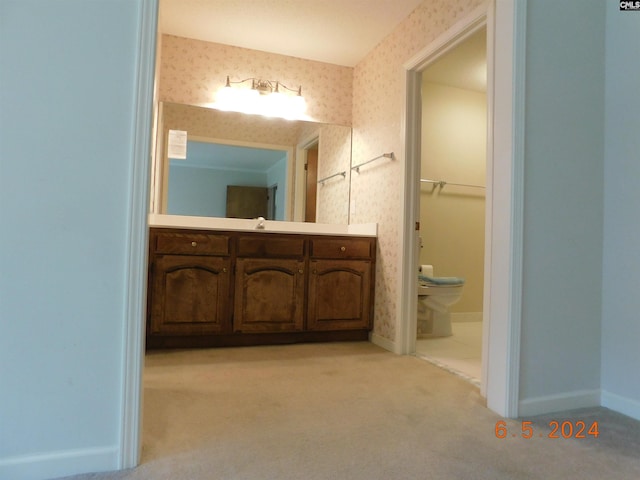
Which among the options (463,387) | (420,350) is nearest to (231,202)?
(420,350)

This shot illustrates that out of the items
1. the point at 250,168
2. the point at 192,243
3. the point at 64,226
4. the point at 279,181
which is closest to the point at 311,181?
the point at 279,181

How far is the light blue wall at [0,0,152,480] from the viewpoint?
1.08 m

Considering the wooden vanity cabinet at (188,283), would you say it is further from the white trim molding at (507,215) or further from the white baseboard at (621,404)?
the white baseboard at (621,404)

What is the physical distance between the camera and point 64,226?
1.11m

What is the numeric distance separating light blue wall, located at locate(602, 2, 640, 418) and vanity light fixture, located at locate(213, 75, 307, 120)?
2.11 m

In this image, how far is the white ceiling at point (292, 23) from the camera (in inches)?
99.5

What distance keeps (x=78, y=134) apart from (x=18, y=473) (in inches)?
37.1

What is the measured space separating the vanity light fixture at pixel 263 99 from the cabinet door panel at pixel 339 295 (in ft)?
4.32

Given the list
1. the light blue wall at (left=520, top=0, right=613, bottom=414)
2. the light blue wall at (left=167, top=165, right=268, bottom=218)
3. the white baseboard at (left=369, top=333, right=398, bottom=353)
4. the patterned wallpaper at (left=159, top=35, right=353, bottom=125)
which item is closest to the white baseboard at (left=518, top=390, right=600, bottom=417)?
the light blue wall at (left=520, top=0, right=613, bottom=414)

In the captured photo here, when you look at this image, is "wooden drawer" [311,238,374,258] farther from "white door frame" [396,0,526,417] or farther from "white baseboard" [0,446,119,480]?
"white baseboard" [0,446,119,480]

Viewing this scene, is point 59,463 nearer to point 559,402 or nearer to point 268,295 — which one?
point 268,295
